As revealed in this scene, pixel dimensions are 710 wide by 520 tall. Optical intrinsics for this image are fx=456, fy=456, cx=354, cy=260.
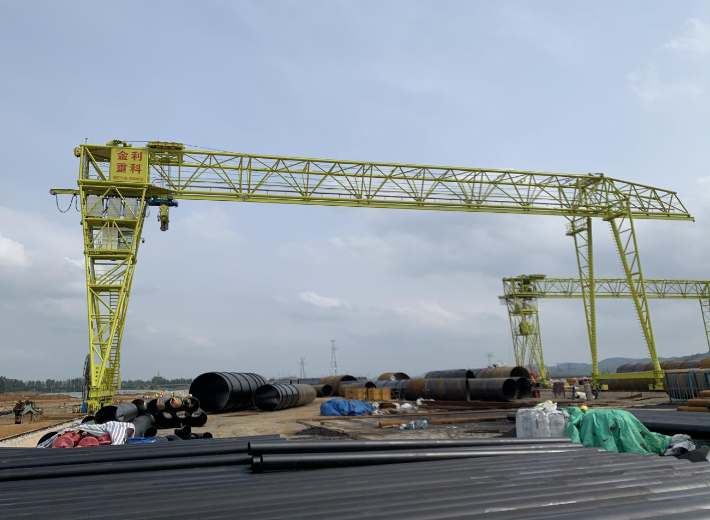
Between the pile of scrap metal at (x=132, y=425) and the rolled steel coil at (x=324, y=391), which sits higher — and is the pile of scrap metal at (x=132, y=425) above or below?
above

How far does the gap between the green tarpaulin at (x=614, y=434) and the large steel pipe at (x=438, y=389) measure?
634 inches

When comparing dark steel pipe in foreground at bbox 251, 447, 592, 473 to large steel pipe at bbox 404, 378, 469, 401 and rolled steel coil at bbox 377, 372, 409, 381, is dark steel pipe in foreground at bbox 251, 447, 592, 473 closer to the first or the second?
large steel pipe at bbox 404, 378, 469, 401

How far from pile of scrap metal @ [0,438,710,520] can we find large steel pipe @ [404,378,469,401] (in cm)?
1830

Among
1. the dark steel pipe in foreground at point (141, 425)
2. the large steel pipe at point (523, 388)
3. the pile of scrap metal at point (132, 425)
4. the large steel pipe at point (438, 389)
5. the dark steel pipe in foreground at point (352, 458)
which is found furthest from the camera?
the large steel pipe at point (438, 389)

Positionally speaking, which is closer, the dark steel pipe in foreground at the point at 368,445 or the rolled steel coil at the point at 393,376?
the dark steel pipe in foreground at the point at 368,445

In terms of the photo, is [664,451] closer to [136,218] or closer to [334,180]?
[334,180]

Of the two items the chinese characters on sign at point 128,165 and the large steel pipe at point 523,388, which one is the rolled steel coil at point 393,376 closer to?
the large steel pipe at point 523,388

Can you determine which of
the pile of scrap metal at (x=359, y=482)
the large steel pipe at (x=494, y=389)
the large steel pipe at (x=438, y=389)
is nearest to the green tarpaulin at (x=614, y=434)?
the pile of scrap metal at (x=359, y=482)

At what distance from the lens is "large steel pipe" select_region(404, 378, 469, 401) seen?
Result: 74.2 ft

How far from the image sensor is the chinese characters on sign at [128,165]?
59.1 ft

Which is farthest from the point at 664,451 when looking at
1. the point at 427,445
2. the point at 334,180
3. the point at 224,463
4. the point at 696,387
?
the point at 334,180

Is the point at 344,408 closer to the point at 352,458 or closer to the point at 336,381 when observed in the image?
the point at 352,458

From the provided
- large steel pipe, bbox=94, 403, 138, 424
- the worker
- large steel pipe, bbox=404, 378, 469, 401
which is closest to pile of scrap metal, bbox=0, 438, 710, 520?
large steel pipe, bbox=94, 403, 138, 424

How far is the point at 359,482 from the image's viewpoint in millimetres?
3396
